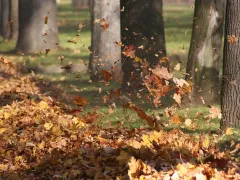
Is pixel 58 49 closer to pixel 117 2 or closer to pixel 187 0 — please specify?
pixel 117 2

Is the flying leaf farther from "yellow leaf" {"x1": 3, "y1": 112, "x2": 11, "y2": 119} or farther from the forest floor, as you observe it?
"yellow leaf" {"x1": 3, "y1": 112, "x2": 11, "y2": 119}

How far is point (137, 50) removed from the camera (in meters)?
14.5

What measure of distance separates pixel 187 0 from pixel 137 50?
37.8 m

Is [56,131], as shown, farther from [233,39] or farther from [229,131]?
[233,39]

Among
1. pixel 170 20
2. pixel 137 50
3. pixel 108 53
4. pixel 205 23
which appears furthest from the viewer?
pixel 170 20

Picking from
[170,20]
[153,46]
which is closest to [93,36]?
[153,46]

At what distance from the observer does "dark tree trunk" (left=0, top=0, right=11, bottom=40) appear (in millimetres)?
27336

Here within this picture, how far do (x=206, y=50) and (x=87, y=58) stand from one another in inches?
352

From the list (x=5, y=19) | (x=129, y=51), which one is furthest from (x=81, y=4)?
(x=129, y=51)

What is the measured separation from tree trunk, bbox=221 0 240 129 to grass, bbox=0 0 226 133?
1.79 feet

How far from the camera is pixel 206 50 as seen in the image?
1296 cm

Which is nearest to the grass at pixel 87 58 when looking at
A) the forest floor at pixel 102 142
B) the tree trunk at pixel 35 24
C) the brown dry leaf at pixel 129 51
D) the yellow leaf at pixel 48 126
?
the forest floor at pixel 102 142

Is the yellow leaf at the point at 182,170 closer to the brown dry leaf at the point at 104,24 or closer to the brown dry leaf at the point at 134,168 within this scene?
the brown dry leaf at the point at 134,168

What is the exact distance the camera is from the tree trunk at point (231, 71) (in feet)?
31.5
